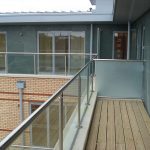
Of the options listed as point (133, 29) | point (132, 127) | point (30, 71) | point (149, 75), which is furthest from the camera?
point (133, 29)

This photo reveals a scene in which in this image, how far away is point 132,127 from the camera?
5.01 meters

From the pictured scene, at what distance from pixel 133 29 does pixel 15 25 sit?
5.21 meters

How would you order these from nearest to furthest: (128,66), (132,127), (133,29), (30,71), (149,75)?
(132,127)
(149,75)
(128,66)
(30,71)
(133,29)

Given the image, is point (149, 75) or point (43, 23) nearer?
point (149, 75)

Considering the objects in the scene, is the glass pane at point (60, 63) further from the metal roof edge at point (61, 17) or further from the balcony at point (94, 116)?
the balcony at point (94, 116)

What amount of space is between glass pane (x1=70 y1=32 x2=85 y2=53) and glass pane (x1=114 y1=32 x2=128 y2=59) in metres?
1.38

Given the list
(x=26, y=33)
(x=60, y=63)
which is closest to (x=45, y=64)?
(x=60, y=63)

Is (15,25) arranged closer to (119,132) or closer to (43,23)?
(43,23)

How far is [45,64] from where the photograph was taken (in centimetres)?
1037

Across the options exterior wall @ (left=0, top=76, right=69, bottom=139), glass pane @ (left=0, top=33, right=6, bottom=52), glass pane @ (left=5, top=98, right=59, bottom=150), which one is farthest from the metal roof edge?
glass pane @ (left=5, top=98, right=59, bottom=150)

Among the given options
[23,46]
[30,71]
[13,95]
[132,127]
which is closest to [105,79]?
[132,127]

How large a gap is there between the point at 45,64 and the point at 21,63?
2.67 ft

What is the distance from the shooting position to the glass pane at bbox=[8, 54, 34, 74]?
10320 mm

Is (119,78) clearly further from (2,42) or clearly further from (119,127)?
(2,42)
